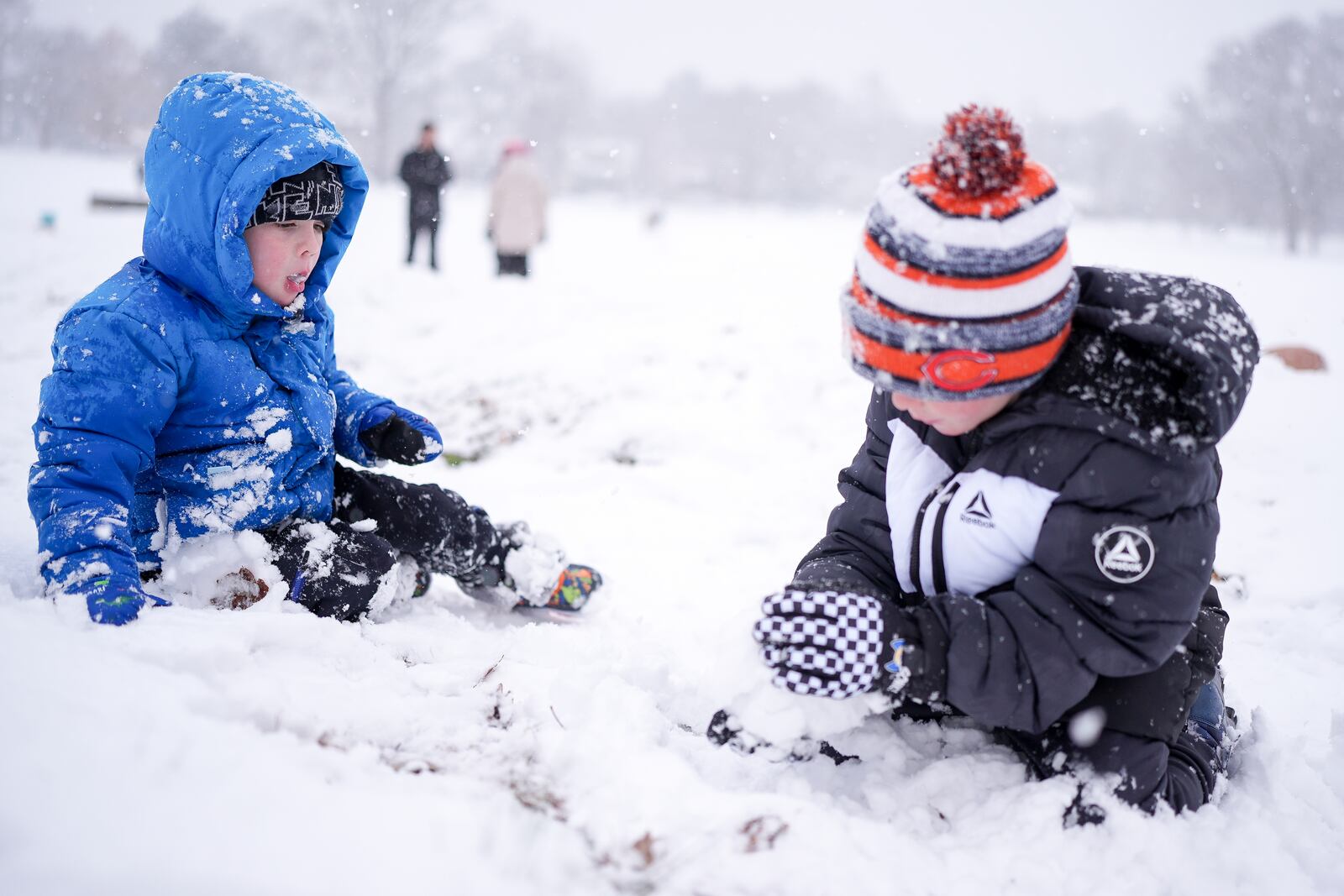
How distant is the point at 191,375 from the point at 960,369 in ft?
5.85

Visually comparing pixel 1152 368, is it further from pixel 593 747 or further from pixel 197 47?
pixel 197 47

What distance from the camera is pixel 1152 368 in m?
1.42

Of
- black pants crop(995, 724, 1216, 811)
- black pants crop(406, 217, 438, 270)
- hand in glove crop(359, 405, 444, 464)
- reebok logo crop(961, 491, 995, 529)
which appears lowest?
black pants crop(406, 217, 438, 270)

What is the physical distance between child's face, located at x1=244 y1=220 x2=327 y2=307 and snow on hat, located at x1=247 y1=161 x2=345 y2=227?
21mm

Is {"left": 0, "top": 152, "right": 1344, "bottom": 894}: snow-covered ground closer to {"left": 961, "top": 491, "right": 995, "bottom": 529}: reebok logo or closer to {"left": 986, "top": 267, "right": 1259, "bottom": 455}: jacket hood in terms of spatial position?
{"left": 961, "top": 491, "right": 995, "bottom": 529}: reebok logo

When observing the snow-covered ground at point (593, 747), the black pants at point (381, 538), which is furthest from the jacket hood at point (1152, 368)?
the black pants at point (381, 538)

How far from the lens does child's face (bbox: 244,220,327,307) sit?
2.11m

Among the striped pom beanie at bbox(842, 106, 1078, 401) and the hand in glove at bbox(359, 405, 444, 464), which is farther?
the hand in glove at bbox(359, 405, 444, 464)

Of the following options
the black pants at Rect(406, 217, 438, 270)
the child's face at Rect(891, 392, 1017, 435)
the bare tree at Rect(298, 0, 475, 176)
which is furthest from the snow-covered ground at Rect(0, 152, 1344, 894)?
the bare tree at Rect(298, 0, 475, 176)

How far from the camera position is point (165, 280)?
2.08 metres

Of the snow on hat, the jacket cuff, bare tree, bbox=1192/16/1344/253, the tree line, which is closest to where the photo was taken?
the jacket cuff

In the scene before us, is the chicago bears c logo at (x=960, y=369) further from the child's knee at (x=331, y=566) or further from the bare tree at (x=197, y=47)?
the bare tree at (x=197, y=47)

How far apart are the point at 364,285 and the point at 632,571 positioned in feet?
18.3

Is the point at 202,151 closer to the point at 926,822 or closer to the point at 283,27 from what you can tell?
the point at 926,822
